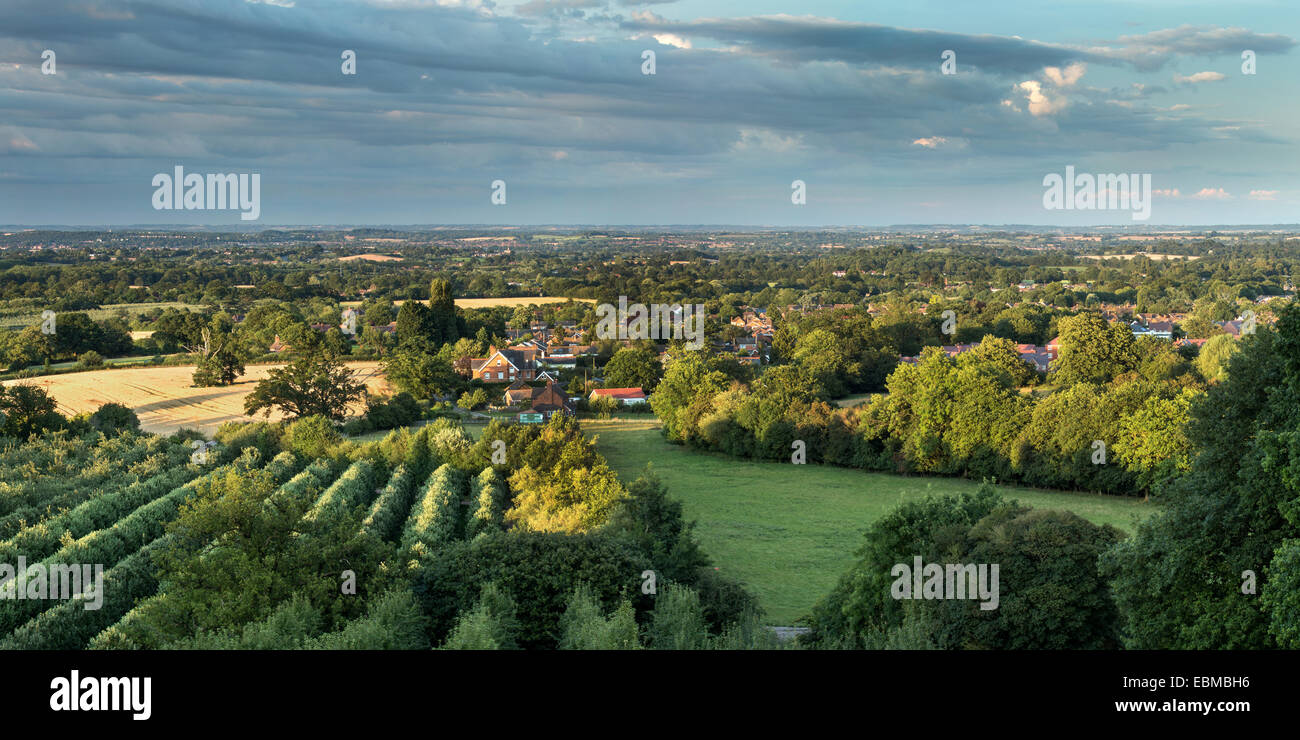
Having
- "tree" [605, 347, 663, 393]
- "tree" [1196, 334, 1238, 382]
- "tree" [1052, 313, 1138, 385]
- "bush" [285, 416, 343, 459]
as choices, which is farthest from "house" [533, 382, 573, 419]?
"tree" [1196, 334, 1238, 382]

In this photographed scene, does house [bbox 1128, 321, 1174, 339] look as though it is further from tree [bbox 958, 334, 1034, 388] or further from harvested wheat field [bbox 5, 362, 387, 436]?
harvested wheat field [bbox 5, 362, 387, 436]

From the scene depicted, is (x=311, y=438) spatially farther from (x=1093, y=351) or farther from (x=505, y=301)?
(x=505, y=301)

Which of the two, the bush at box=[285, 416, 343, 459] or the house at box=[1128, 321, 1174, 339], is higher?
the house at box=[1128, 321, 1174, 339]

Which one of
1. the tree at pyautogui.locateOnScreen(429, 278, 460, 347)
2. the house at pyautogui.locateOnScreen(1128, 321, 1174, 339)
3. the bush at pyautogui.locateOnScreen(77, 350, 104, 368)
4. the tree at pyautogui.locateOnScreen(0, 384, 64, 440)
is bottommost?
the tree at pyautogui.locateOnScreen(0, 384, 64, 440)

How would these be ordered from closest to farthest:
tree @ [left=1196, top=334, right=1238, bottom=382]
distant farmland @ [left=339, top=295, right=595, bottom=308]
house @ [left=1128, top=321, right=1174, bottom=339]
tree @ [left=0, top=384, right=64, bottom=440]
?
1. tree @ [left=0, top=384, right=64, bottom=440]
2. tree @ [left=1196, top=334, right=1238, bottom=382]
3. house @ [left=1128, top=321, right=1174, bottom=339]
4. distant farmland @ [left=339, top=295, right=595, bottom=308]

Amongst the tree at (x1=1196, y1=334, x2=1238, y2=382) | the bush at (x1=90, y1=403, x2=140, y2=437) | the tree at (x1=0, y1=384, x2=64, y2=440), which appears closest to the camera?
the tree at (x1=0, y1=384, x2=64, y2=440)

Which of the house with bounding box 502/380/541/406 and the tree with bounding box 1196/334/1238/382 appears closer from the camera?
the tree with bounding box 1196/334/1238/382

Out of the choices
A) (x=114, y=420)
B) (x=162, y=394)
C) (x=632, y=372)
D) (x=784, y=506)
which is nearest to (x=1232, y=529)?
(x=784, y=506)
